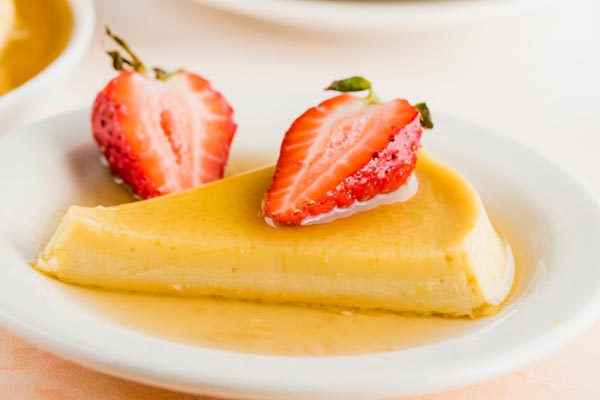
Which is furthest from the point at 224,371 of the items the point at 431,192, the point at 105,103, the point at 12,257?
the point at 105,103

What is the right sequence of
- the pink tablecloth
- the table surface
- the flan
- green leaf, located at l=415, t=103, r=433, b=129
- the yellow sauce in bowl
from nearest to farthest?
the pink tablecloth → the flan → green leaf, located at l=415, t=103, r=433, b=129 → the yellow sauce in bowl → the table surface

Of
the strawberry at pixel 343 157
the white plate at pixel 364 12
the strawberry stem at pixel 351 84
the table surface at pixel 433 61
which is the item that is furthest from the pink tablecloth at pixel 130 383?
the white plate at pixel 364 12

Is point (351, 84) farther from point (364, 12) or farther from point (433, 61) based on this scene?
point (433, 61)

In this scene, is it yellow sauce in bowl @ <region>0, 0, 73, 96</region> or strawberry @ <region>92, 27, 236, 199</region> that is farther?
yellow sauce in bowl @ <region>0, 0, 73, 96</region>

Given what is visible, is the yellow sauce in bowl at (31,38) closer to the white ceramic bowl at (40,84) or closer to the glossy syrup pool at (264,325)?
the white ceramic bowl at (40,84)

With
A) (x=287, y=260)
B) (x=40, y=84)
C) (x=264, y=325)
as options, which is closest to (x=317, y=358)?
(x=264, y=325)

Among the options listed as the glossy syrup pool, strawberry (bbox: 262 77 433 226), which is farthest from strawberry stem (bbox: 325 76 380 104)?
the glossy syrup pool

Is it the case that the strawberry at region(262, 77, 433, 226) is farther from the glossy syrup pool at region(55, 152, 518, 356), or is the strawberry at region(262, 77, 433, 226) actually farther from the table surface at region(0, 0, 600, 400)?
the table surface at region(0, 0, 600, 400)
